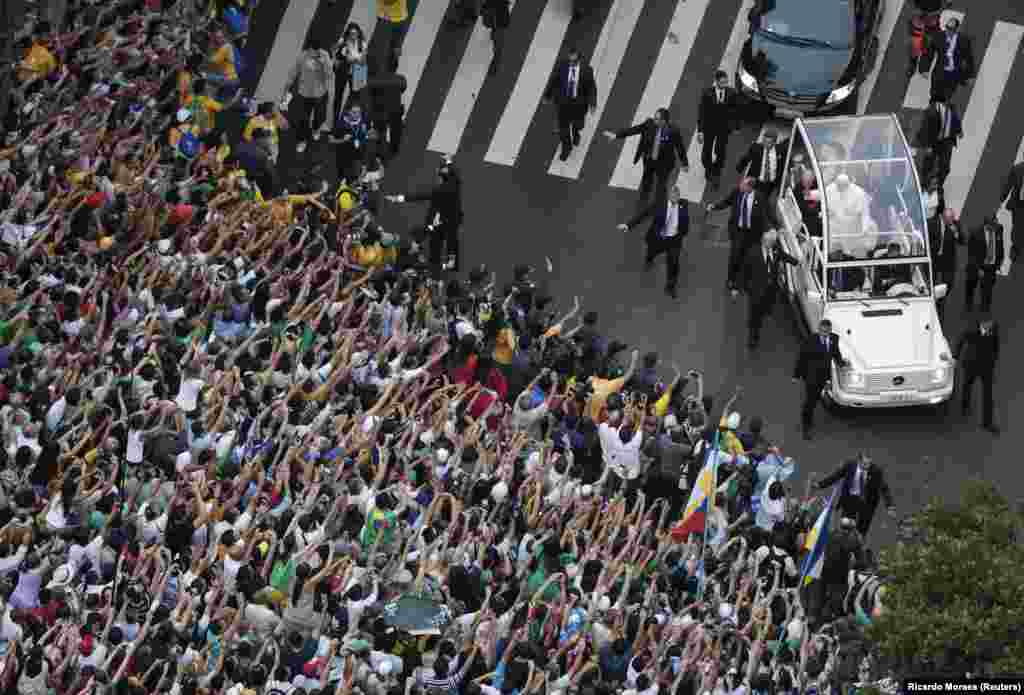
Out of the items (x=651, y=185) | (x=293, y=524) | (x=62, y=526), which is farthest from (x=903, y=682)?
(x=651, y=185)

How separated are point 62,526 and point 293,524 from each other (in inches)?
89.7

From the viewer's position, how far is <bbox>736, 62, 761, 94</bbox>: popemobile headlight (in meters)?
37.8

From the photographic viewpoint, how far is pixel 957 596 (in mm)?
25312

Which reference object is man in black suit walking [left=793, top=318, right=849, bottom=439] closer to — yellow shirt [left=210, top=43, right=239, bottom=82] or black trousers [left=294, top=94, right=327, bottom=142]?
black trousers [left=294, top=94, right=327, bottom=142]

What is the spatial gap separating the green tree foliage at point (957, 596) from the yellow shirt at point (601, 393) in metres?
5.70

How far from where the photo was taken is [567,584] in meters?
27.6

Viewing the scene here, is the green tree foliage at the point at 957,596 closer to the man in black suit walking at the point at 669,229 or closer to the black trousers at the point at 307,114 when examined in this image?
the man in black suit walking at the point at 669,229

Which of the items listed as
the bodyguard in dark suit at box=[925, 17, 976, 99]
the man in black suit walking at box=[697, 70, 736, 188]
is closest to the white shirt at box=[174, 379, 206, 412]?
the man in black suit walking at box=[697, 70, 736, 188]

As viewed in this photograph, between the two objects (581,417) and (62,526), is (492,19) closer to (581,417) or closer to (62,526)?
(581,417)

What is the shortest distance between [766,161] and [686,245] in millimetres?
1643

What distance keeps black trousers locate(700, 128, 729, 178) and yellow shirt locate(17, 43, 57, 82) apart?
884 centimetres

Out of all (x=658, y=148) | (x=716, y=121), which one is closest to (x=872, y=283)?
→ (x=658, y=148)

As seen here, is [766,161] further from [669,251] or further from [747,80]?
[747,80]

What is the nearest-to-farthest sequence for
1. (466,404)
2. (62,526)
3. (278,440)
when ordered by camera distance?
(62,526) < (278,440) < (466,404)
